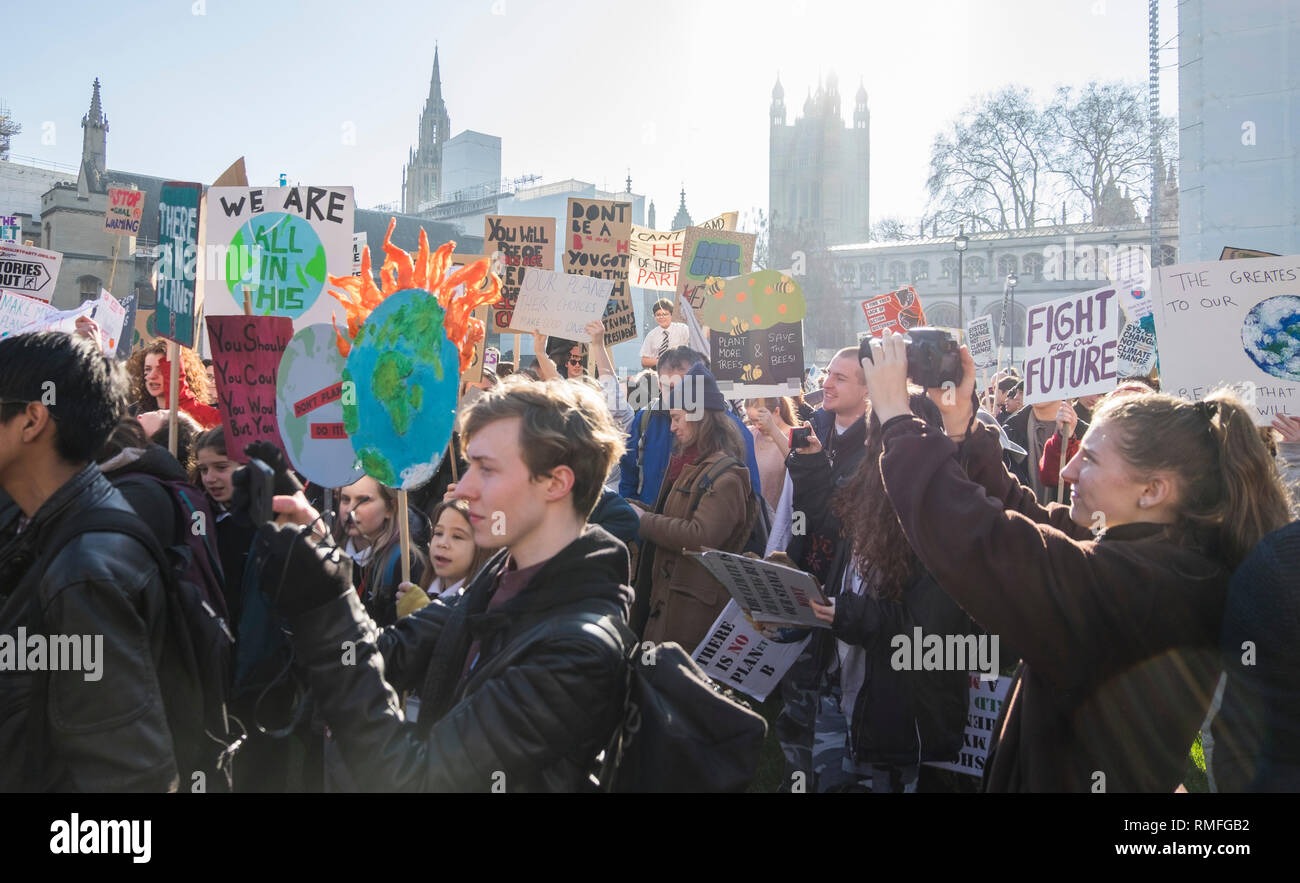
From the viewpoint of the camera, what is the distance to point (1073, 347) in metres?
5.61

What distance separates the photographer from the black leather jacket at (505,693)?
179 cm

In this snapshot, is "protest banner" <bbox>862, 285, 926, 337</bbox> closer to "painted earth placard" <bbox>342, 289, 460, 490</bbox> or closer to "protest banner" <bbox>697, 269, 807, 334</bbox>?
"protest banner" <bbox>697, 269, 807, 334</bbox>

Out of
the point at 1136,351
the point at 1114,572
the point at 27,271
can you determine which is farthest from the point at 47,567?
the point at 1136,351

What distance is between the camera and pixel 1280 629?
1967mm

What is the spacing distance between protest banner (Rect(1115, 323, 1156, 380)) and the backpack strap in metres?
7.96

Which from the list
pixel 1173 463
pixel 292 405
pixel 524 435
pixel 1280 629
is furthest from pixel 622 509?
pixel 1280 629

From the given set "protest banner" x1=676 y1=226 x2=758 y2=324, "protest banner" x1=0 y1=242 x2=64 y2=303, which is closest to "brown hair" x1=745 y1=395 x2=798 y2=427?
"protest banner" x1=676 y1=226 x2=758 y2=324

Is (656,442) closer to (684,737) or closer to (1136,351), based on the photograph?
(684,737)

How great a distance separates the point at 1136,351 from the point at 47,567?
27.1 feet

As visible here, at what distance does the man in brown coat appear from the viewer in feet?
14.5

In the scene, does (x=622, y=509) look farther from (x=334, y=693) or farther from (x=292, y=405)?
(x=334, y=693)

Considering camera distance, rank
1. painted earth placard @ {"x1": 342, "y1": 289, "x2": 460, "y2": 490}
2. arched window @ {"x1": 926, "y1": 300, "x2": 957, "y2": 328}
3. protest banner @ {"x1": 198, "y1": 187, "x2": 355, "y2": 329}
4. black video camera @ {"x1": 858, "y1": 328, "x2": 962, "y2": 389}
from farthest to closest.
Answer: arched window @ {"x1": 926, "y1": 300, "x2": 957, "y2": 328}
protest banner @ {"x1": 198, "y1": 187, "x2": 355, "y2": 329}
black video camera @ {"x1": 858, "y1": 328, "x2": 962, "y2": 389}
painted earth placard @ {"x1": 342, "y1": 289, "x2": 460, "y2": 490}
